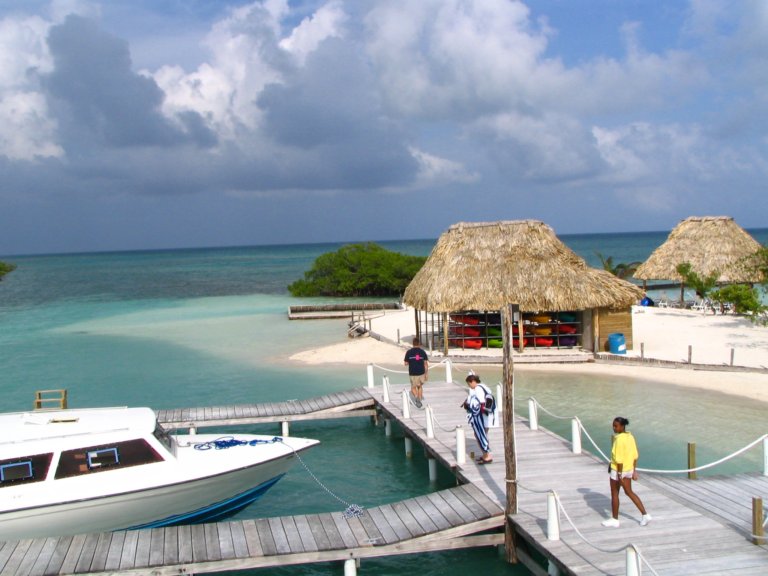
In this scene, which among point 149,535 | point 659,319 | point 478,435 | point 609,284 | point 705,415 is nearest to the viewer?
point 149,535

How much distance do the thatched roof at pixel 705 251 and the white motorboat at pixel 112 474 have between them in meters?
32.3

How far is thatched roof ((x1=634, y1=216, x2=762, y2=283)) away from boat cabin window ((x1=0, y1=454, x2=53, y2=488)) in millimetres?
35070

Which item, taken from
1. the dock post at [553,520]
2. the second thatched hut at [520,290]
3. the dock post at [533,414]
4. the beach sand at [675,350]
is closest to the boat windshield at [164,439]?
the dock post at [553,520]

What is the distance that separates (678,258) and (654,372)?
18983mm

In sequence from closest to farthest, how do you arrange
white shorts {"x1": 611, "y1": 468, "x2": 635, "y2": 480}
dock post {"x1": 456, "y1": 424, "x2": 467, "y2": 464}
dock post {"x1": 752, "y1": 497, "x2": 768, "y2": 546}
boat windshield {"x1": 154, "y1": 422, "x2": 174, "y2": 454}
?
dock post {"x1": 752, "y1": 497, "x2": 768, "y2": 546} → white shorts {"x1": 611, "y1": 468, "x2": 635, "y2": 480} → boat windshield {"x1": 154, "y1": 422, "x2": 174, "y2": 454} → dock post {"x1": 456, "y1": 424, "x2": 467, "y2": 464}

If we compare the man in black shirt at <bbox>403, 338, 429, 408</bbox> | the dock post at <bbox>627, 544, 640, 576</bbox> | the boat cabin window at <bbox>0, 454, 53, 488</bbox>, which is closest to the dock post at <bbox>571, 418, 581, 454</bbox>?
the man in black shirt at <bbox>403, 338, 429, 408</bbox>

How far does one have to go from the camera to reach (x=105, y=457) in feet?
38.1

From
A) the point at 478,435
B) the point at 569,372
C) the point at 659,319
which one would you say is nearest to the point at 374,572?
the point at 478,435

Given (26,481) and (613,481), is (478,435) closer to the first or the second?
(613,481)

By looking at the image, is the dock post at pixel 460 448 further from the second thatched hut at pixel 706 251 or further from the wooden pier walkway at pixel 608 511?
the second thatched hut at pixel 706 251

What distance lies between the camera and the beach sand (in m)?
22.0

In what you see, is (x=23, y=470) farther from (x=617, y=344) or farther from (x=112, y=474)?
(x=617, y=344)

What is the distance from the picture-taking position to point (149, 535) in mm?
10734

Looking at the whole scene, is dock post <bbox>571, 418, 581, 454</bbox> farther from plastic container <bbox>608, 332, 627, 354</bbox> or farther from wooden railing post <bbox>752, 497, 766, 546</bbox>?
plastic container <bbox>608, 332, 627, 354</bbox>
